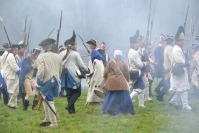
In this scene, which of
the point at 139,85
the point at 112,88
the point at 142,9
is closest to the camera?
the point at 112,88

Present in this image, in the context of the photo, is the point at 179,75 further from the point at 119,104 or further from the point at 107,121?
the point at 107,121

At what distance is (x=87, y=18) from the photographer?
31.8 metres

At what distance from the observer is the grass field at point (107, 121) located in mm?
8094

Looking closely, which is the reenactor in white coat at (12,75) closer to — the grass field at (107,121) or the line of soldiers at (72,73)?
the line of soldiers at (72,73)

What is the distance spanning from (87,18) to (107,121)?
2322 cm

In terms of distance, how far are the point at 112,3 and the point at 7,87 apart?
19.3 meters

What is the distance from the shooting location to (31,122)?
30.1ft

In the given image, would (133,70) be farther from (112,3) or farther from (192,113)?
(112,3)

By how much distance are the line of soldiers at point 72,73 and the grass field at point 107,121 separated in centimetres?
32

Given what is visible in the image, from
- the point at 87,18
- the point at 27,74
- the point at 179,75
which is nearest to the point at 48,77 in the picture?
the point at 27,74

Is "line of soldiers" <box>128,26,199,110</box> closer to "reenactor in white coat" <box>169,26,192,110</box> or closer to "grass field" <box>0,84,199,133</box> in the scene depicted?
"reenactor in white coat" <box>169,26,192,110</box>

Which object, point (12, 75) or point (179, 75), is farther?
point (12, 75)

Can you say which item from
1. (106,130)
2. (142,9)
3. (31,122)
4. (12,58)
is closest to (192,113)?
(106,130)

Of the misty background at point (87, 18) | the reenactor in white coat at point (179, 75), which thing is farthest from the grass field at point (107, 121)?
the misty background at point (87, 18)
